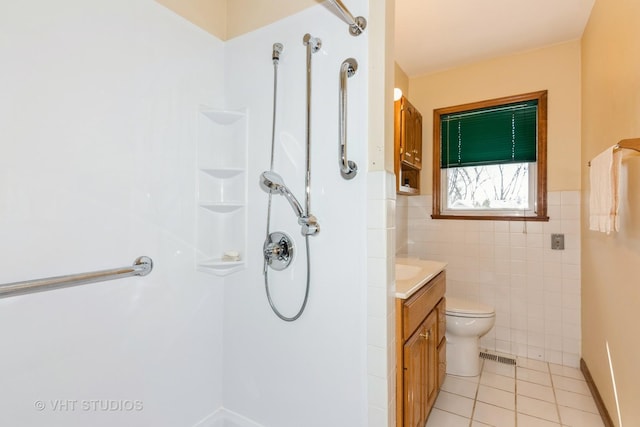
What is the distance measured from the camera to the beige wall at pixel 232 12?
146cm

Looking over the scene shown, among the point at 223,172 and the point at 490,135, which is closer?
the point at 223,172

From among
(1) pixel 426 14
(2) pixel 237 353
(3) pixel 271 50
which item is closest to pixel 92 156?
(3) pixel 271 50

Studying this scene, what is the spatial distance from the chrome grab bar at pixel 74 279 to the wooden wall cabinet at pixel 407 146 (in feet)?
5.74

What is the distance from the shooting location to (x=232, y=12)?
5.45 feet

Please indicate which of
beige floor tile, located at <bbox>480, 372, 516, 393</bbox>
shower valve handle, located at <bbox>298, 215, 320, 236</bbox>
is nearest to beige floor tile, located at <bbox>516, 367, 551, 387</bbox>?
beige floor tile, located at <bbox>480, 372, 516, 393</bbox>

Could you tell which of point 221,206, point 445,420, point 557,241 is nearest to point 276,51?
point 221,206

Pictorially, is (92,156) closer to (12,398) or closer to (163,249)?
(163,249)

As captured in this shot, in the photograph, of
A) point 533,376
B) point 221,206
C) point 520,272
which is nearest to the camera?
point 221,206

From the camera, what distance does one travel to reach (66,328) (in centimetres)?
108

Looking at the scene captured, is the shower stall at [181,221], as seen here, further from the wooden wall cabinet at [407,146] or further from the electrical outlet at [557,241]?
the electrical outlet at [557,241]

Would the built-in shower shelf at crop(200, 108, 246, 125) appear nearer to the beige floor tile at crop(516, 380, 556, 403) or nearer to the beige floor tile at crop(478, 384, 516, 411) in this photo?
the beige floor tile at crop(478, 384, 516, 411)

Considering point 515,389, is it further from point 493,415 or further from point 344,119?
point 344,119

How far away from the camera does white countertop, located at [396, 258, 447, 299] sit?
1.36m

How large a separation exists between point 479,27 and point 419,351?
2240 mm
